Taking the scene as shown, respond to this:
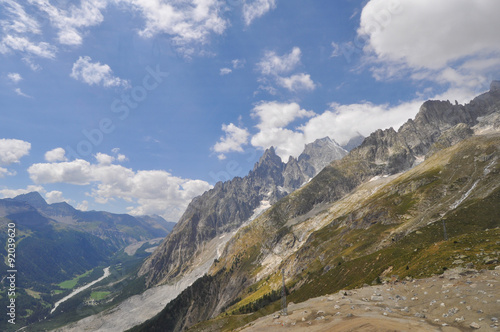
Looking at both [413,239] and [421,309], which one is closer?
[421,309]

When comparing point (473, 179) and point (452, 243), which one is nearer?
point (452, 243)

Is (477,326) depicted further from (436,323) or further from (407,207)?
(407,207)

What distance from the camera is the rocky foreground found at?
27.6m

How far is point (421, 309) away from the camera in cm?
3412

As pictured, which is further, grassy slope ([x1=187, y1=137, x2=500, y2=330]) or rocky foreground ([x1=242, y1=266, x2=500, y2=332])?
grassy slope ([x1=187, y1=137, x2=500, y2=330])

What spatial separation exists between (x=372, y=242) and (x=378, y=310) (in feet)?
391

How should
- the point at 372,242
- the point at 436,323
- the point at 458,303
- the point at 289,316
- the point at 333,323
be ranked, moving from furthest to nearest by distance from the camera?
the point at 372,242
the point at 289,316
the point at 333,323
the point at 458,303
the point at 436,323

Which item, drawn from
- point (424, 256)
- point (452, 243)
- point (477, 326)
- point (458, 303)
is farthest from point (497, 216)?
point (477, 326)

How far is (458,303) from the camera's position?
103 feet

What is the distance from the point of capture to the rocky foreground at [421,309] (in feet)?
90.7

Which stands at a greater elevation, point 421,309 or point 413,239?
point 421,309

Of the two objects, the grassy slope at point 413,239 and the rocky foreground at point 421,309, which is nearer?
the rocky foreground at point 421,309

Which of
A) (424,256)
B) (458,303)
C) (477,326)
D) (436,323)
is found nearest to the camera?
(477,326)

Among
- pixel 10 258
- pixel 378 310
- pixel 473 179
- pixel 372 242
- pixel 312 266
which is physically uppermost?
pixel 10 258
